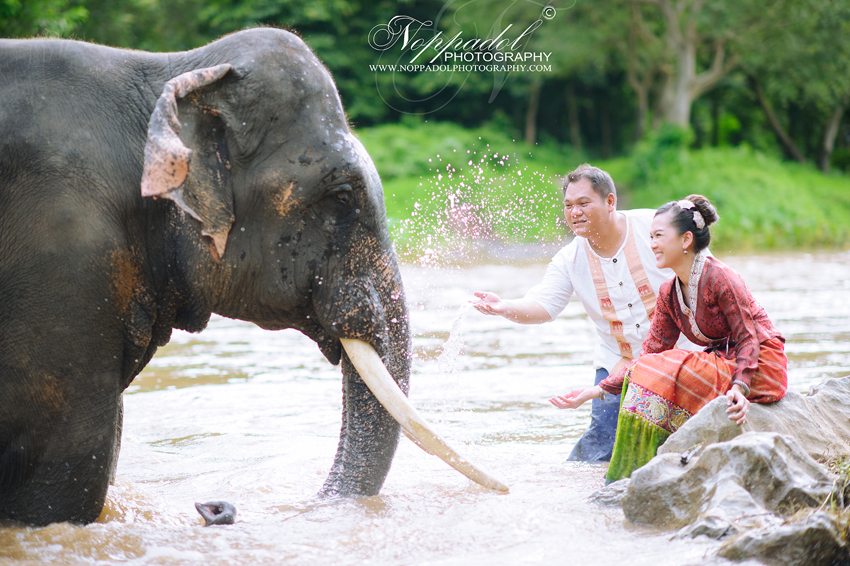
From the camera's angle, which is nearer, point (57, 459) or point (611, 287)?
point (57, 459)

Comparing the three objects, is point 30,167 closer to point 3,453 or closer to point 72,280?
point 72,280

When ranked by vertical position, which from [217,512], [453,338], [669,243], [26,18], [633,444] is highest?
[26,18]

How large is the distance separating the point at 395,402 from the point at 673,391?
1207 millimetres

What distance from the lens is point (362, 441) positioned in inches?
125

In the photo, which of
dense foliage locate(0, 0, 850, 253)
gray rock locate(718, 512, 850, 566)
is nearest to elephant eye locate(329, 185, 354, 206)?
gray rock locate(718, 512, 850, 566)

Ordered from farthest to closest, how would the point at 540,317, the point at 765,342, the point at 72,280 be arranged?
the point at 540,317 < the point at 765,342 < the point at 72,280

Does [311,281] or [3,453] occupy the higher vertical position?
[311,281]

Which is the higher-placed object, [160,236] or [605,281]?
[160,236]

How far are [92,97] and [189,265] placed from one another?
0.63m

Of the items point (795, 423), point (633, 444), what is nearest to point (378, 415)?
point (633, 444)

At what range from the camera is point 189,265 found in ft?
9.52

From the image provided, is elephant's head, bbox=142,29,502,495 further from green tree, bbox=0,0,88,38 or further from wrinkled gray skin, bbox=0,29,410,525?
green tree, bbox=0,0,88,38

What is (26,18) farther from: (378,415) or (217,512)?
(378,415)

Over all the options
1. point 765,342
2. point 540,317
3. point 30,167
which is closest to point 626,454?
point 765,342
